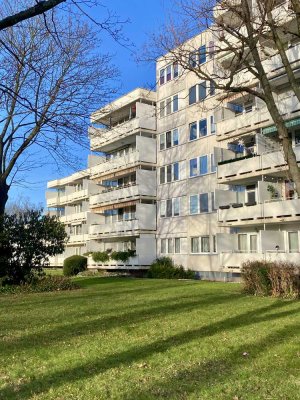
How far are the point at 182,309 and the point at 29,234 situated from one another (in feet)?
38.1

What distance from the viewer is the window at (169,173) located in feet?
125

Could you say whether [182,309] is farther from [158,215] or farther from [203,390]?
[158,215]

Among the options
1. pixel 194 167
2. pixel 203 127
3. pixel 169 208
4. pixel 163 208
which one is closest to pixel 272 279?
pixel 194 167

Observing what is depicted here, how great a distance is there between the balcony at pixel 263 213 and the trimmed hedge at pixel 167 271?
563 cm

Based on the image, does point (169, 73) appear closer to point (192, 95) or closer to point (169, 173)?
point (192, 95)

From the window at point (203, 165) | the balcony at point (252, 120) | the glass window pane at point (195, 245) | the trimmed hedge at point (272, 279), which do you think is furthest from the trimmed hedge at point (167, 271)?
the trimmed hedge at point (272, 279)

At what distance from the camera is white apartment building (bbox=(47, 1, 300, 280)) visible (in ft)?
91.4

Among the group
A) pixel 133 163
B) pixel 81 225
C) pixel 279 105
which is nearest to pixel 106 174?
pixel 133 163

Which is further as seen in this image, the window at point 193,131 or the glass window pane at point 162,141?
the glass window pane at point 162,141

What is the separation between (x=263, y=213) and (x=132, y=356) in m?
21.8

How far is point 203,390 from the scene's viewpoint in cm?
542

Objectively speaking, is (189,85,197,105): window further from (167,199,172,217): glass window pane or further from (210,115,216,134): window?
(167,199,172,217): glass window pane

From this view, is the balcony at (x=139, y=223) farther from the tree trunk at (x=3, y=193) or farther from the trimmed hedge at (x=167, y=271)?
the tree trunk at (x=3, y=193)

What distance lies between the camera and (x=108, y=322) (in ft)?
34.9
